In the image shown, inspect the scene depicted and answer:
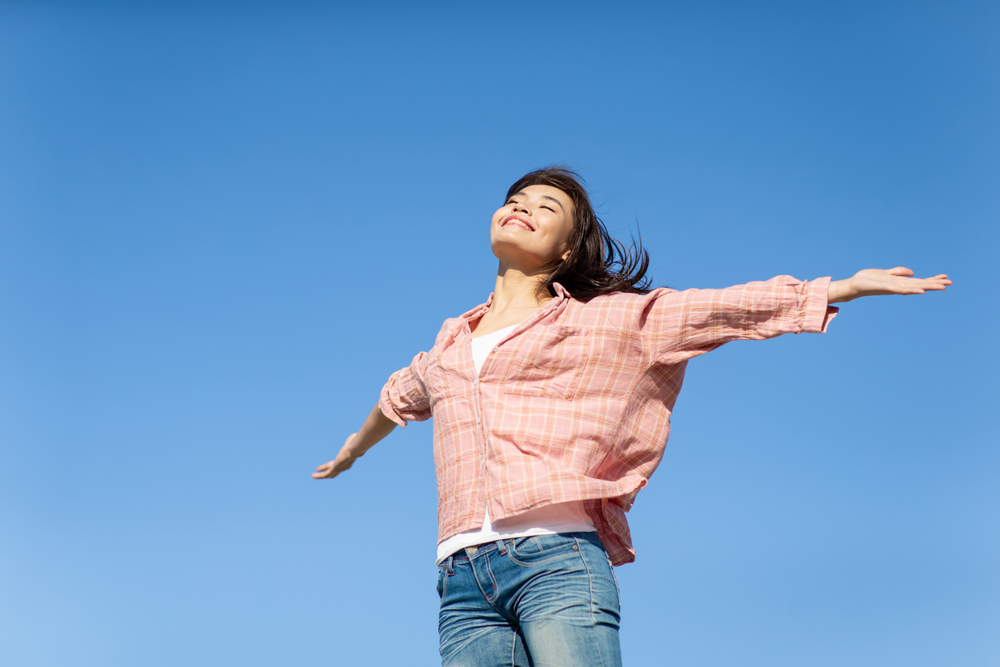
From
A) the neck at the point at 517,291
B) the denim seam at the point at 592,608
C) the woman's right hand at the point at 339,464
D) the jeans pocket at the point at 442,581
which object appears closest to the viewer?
the denim seam at the point at 592,608

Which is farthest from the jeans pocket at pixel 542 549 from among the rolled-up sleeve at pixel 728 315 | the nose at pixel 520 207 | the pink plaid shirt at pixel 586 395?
the nose at pixel 520 207

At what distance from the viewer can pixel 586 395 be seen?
405cm

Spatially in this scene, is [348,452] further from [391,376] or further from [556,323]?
[556,323]

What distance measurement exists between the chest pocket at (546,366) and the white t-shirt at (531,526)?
535 millimetres

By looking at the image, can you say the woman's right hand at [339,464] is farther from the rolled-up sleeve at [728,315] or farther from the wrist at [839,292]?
the wrist at [839,292]

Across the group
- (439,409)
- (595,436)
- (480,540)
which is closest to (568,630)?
(480,540)

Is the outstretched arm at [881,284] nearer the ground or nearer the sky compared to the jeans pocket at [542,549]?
nearer the sky

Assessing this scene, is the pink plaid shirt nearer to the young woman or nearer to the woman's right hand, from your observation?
the young woman

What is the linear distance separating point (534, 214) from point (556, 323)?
0.87 meters

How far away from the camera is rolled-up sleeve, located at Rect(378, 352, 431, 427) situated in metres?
4.99

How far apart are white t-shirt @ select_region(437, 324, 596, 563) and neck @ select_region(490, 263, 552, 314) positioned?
122 centimetres

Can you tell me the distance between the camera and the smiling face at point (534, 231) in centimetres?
479

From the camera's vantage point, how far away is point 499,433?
395cm

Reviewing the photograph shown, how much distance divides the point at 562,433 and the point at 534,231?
133cm
